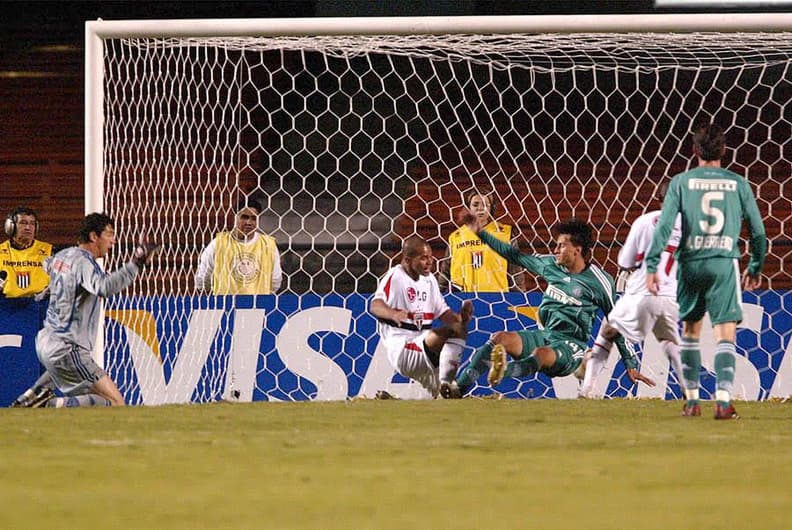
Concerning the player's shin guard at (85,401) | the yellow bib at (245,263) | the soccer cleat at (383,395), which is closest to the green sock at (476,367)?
the soccer cleat at (383,395)

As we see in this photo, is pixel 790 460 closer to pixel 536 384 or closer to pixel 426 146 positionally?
pixel 536 384

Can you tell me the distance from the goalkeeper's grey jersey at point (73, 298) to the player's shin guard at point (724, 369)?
12.8 feet

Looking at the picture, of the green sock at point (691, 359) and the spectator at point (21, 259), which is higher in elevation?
the spectator at point (21, 259)

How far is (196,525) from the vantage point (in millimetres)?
2920

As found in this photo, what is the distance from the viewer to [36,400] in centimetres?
859

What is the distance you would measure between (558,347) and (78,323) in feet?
10.4

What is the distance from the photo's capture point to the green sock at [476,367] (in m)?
8.71

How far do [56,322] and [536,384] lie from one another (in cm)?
332

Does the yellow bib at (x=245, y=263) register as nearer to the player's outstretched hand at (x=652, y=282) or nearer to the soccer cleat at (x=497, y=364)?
the soccer cleat at (x=497, y=364)

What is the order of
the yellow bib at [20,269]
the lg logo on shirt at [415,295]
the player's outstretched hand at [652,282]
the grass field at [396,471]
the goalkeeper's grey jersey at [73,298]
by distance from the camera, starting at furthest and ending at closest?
the yellow bib at [20,269] < the lg logo on shirt at [415,295] < the goalkeeper's grey jersey at [73,298] < the player's outstretched hand at [652,282] < the grass field at [396,471]

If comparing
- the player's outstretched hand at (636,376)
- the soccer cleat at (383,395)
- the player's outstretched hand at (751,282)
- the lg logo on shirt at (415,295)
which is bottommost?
the soccer cleat at (383,395)

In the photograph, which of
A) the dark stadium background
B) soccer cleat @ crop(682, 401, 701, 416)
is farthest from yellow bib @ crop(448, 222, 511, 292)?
the dark stadium background

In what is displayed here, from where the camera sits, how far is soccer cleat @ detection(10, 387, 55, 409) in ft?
28.1

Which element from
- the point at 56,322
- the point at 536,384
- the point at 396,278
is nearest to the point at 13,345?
the point at 56,322
